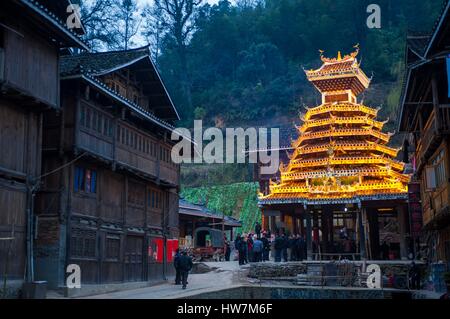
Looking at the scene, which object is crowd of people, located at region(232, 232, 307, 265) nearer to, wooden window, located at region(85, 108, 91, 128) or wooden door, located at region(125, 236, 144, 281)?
wooden door, located at region(125, 236, 144, 281)

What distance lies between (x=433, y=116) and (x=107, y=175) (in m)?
14.3

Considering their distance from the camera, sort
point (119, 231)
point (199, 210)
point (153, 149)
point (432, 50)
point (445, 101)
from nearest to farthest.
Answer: point (432, 50) → point (445, 101) → point (119, 231) → point (153, 149) → point (199, 210)

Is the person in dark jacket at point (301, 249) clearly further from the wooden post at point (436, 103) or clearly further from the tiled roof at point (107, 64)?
the wooden post at point (436, 103)

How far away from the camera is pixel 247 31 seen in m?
88.2

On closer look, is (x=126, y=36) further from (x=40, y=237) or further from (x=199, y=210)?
(x=40, y=237)

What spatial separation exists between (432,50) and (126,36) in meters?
59.6

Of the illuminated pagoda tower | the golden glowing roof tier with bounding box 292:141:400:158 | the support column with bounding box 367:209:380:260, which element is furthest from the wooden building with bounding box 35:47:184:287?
the support column with bounding box 367:209:380:260

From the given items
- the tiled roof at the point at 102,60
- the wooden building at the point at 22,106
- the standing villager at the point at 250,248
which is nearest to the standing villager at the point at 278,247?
the standing villager at the point at 250,248

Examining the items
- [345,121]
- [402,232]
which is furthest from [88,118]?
[402,232]

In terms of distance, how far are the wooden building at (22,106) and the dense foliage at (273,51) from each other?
59.7m

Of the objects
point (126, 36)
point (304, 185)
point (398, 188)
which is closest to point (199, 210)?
point (304, 185)

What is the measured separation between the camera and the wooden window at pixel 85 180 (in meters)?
23.0

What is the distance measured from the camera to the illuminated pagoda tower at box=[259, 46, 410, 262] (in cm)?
3194

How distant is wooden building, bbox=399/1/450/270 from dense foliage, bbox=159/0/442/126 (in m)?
47.9
